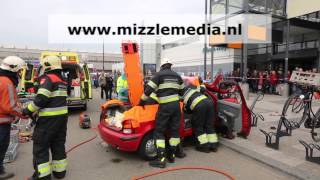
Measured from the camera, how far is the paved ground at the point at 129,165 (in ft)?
14.5

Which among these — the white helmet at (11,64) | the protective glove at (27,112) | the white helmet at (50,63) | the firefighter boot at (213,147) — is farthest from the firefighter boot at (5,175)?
the firefighter boot at (213,147)

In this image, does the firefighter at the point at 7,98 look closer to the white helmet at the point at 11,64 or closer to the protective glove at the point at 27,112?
the white helmet at the point at 11,64

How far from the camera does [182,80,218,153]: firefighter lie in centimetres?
549

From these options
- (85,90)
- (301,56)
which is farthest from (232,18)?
(85,90)

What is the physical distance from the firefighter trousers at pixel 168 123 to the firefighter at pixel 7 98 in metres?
2.22

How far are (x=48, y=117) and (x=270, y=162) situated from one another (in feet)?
12.5

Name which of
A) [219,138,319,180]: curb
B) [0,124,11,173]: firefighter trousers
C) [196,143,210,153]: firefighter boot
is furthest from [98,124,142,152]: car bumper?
[219,138,319,180]: curb

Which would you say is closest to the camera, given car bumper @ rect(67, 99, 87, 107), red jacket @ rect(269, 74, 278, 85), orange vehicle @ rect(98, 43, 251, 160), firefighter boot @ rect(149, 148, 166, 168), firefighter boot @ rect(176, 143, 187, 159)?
firefighter boot @ rect(149, 148, 166, 168)

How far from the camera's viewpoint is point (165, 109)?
4.86 metres

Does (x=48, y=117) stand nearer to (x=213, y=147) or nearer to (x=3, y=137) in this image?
(x=3, y=137)

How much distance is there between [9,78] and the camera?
429cm

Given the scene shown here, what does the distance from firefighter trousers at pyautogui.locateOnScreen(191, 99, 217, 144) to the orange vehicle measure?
0.20m

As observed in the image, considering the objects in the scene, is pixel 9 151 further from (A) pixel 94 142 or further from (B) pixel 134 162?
(B) pixel 134 162

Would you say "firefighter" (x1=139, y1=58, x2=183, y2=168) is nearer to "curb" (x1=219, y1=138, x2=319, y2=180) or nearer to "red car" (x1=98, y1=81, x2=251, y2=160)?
"red car" (x1=98, y1=81, x2=251, y2=160)
